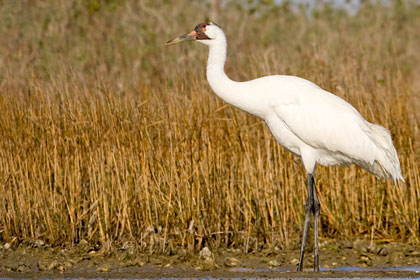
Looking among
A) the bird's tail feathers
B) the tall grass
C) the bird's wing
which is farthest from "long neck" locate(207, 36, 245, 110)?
the bird's tail feathers

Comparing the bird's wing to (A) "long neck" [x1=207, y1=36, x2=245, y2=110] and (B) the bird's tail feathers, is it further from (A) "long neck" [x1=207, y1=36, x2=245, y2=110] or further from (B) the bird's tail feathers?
(A) "long neck" [x1=207, y1=36, x2=245, y2=110]

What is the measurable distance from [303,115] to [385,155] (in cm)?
80

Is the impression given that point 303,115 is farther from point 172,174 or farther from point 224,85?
point 172,174

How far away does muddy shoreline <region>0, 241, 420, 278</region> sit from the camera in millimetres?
6414

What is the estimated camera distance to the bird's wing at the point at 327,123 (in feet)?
22.0

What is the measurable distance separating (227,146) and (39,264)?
2.14m

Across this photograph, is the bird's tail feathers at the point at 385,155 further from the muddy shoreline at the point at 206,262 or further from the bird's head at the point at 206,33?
the bird's head at the point at 206,33

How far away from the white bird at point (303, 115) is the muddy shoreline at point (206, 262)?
33 centimetres

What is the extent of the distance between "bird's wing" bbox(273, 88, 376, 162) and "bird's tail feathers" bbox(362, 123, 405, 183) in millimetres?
76

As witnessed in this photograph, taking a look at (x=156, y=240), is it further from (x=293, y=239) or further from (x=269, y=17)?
(x=269, y=17)

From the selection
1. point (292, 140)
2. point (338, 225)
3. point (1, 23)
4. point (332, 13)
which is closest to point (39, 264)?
point (292, 140)

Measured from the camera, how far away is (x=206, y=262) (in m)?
6.62

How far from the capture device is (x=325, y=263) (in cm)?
704

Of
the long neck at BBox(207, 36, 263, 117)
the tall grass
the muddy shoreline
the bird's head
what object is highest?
the bird's head
